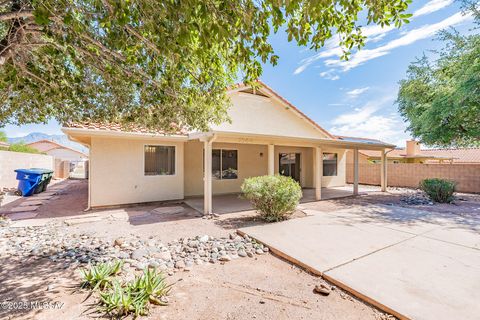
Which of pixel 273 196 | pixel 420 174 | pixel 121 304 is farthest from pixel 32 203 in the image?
pixel 420 174

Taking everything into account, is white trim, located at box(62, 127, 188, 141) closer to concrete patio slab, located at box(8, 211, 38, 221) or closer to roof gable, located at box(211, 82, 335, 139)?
roof gable, located at box(211, 82, 335, 139)

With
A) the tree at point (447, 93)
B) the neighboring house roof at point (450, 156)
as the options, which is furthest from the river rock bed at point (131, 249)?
the neighboring house roof at point (450, 156)

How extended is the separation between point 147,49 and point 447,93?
44.6 feet

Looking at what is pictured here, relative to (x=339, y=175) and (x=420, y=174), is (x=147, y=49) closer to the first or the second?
(x=339, y=175)

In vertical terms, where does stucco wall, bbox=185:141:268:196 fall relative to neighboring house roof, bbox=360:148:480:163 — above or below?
below

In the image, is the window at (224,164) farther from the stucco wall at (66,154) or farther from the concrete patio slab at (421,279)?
the stucco wall at (66,154)

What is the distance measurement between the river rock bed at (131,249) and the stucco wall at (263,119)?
6.42m

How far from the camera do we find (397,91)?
14.9 m

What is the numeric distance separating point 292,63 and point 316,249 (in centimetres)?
876

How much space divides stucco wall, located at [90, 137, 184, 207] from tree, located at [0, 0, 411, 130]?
2455mm

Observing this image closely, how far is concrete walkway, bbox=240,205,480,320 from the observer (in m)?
2.93

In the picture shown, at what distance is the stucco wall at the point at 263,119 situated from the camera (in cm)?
1130

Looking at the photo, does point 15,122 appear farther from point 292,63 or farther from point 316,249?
point 292,63

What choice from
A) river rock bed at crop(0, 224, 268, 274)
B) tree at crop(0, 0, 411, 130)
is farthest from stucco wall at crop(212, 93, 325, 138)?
river rock bed at crop(0, 224, 268, 274)
